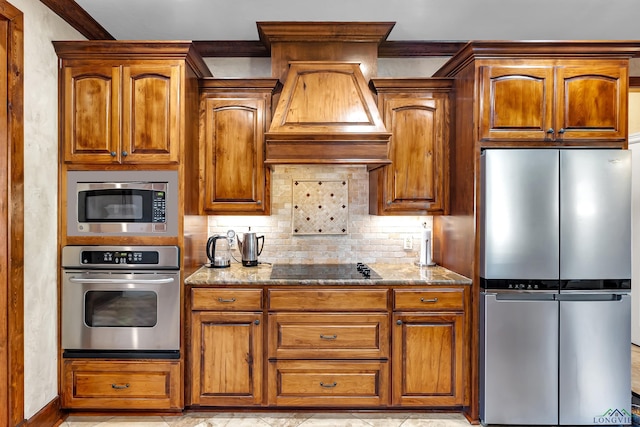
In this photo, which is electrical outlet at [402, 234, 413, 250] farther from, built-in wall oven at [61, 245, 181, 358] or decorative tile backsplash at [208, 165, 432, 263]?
built-in wall oven at [61, 245, 181, 358]

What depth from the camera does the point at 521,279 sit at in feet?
8.12

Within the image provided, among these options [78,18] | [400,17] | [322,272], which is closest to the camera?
[78,18]

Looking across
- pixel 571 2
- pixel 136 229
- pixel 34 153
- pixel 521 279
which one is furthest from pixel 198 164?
pixel 571 2

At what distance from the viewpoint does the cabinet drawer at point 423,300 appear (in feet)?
8.60

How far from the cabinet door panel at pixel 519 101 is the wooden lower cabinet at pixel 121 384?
8.47ft

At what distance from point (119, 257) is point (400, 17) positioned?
8.27 feet

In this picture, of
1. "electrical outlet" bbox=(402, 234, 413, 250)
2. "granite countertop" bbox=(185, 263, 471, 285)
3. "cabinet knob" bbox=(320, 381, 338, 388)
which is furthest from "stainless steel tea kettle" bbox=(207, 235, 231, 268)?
"electrical outlet" bbox=(402, 234, 413, 250)

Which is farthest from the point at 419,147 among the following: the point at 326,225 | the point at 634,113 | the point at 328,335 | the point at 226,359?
the point at 634,113

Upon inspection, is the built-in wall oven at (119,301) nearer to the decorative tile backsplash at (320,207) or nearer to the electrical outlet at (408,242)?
the decorative tile backsplash at (320,207)

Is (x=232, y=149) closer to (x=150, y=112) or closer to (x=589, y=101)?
(x=150, y=112)

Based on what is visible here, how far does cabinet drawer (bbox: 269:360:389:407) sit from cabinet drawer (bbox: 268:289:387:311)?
36cm

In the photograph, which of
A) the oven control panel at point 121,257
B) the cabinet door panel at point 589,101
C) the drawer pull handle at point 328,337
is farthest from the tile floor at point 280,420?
the cabinet door panel at point 589,101

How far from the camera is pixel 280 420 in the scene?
2.61 meters

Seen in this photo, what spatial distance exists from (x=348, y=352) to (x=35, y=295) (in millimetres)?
1944
